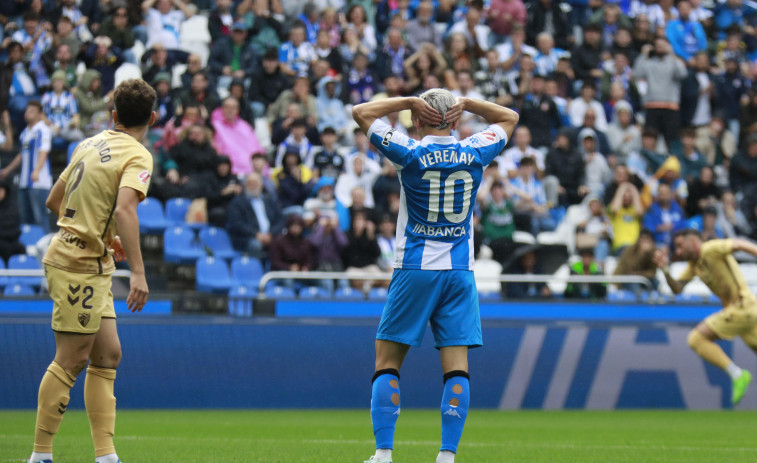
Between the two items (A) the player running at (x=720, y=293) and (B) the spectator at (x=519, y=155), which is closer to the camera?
(A) the player running at (x=720, y=293)

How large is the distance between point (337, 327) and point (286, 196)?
124 inches

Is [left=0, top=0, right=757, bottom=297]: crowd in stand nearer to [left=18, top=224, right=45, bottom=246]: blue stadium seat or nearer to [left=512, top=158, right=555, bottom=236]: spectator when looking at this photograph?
[left=512, top=158, right=555, bottom=236]: spectator

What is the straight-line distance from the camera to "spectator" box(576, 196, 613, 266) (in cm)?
1611

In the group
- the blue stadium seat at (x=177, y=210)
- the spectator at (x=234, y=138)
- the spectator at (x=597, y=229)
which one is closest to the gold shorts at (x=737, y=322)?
the spectator at (x=597, y=229)

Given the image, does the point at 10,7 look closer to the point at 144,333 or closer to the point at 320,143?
the point at 320,143

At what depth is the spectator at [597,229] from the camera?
1611 centimetres

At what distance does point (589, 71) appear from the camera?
20719 mm

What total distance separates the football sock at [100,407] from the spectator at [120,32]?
12.7 m

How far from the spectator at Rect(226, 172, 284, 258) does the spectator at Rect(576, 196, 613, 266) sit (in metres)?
4.63

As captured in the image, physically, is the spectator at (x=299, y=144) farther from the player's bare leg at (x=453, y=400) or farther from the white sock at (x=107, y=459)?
the white sock at (x=107, y=459)

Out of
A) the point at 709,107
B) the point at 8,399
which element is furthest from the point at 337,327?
the point at 709,107

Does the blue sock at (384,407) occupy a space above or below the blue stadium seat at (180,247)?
above

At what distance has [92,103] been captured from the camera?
54.5 feet

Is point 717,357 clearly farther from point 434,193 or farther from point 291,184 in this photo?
point 434,193
